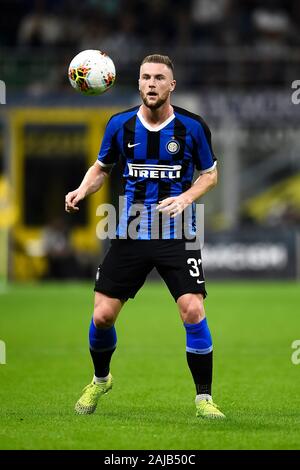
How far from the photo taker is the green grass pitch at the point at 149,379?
6539mm

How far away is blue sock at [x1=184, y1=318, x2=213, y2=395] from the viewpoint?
23.8ft

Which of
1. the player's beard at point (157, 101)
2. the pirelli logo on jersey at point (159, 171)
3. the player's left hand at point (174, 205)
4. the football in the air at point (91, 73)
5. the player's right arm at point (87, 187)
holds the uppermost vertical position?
the football in the air at point (91, 73)

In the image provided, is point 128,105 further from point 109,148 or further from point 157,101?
point 157,101

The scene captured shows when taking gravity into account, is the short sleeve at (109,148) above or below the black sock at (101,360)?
above

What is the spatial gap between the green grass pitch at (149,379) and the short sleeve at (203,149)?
167 centimetres

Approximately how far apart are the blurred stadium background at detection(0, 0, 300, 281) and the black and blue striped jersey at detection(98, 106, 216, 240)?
1610 cm

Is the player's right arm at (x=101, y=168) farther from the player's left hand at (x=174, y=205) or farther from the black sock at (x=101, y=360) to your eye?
the black sock at (x=101, y=360)

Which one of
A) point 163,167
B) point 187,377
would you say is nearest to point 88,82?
point 163,167

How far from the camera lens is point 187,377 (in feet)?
31.9

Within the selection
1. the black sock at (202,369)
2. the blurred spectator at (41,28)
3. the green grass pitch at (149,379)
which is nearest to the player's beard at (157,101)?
the black sock at (202,369)

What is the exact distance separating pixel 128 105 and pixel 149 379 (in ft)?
52.9

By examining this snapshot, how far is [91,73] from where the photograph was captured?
7.33 metres

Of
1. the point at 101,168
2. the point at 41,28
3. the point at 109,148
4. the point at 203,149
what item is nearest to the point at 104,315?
the point at 101,168
